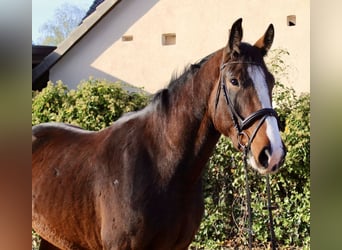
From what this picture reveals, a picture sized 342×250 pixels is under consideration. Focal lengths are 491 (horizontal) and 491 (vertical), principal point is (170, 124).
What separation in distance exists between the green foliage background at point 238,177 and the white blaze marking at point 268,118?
242 cm

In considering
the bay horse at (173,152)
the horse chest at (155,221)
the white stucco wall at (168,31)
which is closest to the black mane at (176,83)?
the bay horse at (173,152)

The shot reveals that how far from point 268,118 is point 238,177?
9.10ft

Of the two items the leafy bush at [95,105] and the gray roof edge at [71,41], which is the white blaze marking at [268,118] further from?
the gray roof edge at [71,41]

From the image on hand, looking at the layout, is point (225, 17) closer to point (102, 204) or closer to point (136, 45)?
point (136, 45)

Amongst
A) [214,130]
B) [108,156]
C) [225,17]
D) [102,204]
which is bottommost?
[102,204]

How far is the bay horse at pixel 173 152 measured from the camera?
85.4 inches

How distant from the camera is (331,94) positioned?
3.33 ft

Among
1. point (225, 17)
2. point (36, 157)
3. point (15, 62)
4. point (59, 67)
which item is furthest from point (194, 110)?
point (59, 67)

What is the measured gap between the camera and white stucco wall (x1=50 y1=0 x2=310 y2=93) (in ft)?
18.1

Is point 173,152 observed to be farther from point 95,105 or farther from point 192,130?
point 95,105

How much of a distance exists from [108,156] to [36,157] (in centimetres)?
79

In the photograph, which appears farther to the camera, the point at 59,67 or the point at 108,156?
the point at 59,67

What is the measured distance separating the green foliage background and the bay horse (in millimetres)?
2172

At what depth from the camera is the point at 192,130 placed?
7.86ft
